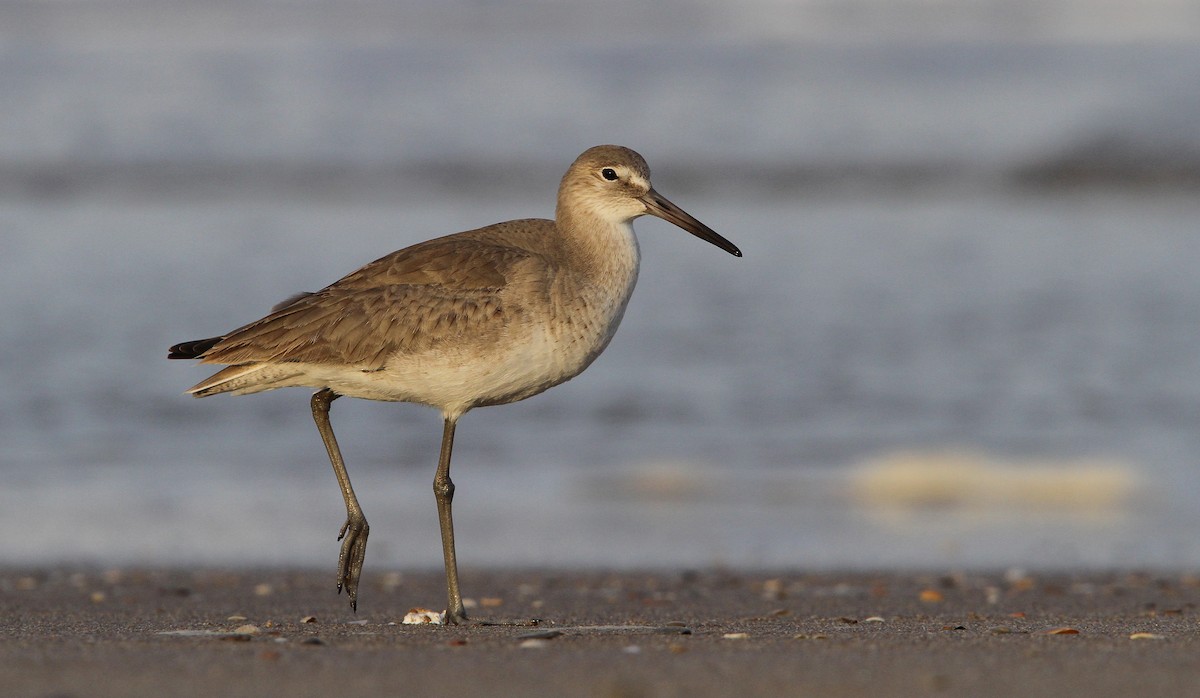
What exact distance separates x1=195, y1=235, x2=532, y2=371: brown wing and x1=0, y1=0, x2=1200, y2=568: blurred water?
214cm

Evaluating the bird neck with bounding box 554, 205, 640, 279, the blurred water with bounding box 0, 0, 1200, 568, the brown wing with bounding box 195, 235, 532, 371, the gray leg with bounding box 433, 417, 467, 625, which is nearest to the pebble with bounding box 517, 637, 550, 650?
the gray leg with bounding box 433, 417, 467, 625

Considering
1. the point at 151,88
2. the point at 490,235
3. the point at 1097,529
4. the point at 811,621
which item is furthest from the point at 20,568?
the point at 151,88

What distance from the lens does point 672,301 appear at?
565 inches

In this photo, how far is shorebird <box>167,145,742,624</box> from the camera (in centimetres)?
602

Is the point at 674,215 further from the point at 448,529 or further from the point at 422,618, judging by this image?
the point at 422,618

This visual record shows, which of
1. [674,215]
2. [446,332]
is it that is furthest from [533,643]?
[674,215]

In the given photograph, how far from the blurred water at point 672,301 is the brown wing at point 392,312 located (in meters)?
2.14

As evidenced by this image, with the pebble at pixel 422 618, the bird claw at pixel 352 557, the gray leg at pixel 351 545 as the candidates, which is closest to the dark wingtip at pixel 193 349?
the gray leg at pixel 351 545

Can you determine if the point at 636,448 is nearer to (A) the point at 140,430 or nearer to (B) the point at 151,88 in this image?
(A) the point at 140,430

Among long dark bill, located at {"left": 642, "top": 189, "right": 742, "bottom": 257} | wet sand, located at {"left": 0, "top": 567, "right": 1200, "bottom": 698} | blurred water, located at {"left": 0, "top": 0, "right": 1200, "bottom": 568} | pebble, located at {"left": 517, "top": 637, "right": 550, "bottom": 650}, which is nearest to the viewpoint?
wet sand, located at {"left": 0, "top": 567, "right": 1200, "bottom": 698}

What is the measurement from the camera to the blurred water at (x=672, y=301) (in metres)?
8.84

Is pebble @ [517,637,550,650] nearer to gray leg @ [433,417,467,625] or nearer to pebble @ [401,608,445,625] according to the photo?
gray leg @ [433,417,467,625]

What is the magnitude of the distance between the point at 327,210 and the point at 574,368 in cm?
1522

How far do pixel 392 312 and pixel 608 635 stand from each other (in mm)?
1525
